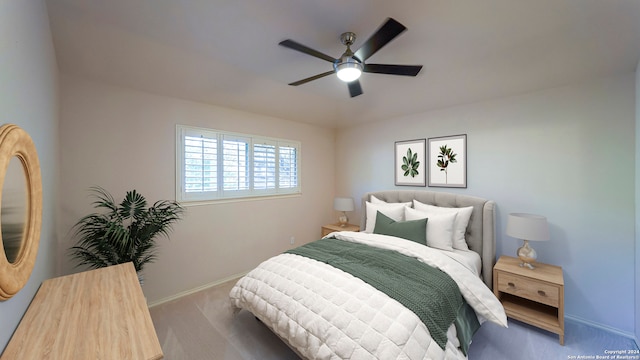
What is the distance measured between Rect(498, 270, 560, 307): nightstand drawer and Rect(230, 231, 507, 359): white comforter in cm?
58

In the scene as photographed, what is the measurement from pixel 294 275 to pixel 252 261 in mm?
1838

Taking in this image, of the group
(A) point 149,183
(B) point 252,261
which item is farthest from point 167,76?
(B) point 252,261

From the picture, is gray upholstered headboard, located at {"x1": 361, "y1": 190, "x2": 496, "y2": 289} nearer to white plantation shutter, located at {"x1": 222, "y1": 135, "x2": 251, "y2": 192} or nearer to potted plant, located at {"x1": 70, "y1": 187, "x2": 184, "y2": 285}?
white plantation shutter, located at {"x1": 222, "y1": 135, "x2": 251, "y2": 192}

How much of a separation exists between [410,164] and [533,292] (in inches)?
77.6

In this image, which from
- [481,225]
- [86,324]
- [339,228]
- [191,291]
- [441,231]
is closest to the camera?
[86,324]

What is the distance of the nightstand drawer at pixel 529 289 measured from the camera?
211 cm

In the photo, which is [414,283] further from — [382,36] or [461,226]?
[382,36]

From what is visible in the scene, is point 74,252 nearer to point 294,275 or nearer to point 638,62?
point 294,275

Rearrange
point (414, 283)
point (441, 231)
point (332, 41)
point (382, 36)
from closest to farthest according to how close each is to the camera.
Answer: point (382, 36) < point (414, 283) < point (332, 41) < point (441, 231)

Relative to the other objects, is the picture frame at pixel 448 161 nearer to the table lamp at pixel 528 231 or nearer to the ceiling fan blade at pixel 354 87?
the table lamp at pixel 528 231

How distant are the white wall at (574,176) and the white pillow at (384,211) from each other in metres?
0.90

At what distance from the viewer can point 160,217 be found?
2445 millimetres

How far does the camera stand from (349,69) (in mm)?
1811

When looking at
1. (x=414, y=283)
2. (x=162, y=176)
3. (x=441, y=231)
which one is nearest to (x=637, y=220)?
(x=441, y=231)
